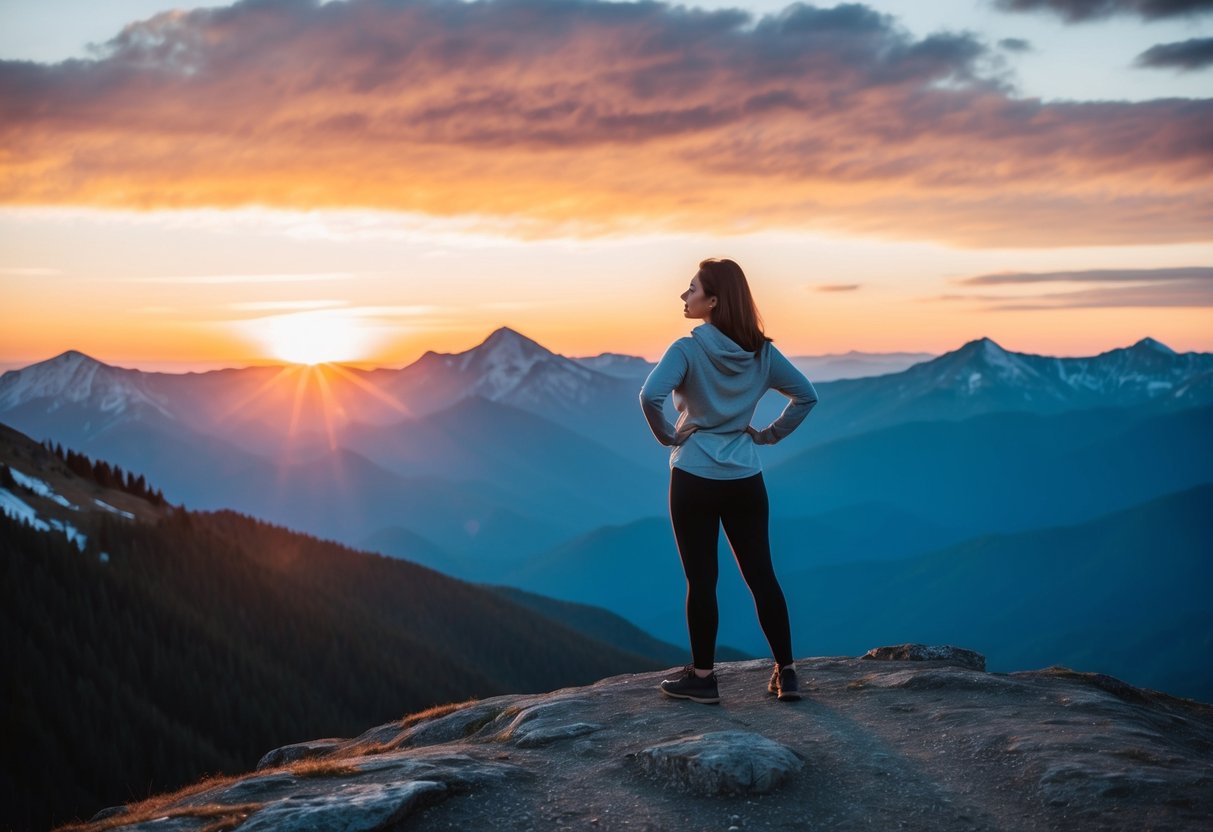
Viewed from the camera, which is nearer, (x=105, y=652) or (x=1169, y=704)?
(x=1169, y=704)

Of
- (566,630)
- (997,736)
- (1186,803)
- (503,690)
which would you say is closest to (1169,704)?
(997,736)

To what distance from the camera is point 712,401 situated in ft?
29.8

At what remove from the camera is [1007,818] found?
→ 276 inches

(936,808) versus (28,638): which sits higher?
(936,808)

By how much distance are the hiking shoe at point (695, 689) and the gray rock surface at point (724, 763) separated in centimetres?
199

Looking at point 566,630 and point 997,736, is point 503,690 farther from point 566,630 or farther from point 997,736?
point 997,736

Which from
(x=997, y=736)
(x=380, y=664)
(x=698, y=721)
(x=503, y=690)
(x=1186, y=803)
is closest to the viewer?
(x=1186, y=803)

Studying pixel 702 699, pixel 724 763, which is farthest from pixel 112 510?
pixel 724 763

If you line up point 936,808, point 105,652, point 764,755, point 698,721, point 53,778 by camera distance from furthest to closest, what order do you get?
point 105,652 < point 53,778 < point 698,721 < point 764,755 < point 936,808

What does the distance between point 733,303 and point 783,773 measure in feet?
14.3

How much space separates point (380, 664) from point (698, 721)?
351 feet

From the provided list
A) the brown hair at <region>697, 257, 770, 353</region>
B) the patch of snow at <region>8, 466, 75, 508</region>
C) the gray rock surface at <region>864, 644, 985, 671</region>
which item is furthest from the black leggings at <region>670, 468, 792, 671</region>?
the patch of snow at <region>8, 466, 75, 508</region>

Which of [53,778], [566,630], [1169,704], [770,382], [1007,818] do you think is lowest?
[566,630]

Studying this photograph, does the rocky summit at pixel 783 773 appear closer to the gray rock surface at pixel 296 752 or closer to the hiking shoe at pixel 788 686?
the hiking shoe at pixel 788 686
